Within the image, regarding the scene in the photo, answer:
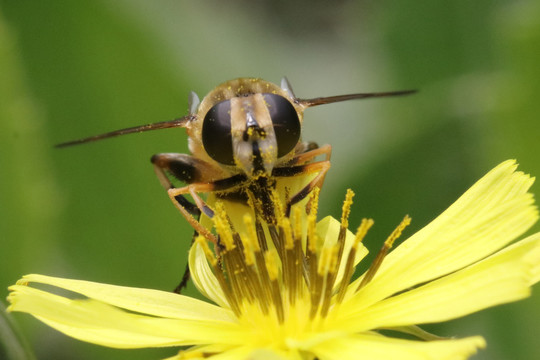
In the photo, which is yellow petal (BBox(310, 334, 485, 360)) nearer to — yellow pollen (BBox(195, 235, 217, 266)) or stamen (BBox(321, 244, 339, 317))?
stamen (BBox(321, 244, 339, 317))

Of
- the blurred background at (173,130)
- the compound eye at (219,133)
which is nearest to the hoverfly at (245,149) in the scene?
the compound eye at (219,133)

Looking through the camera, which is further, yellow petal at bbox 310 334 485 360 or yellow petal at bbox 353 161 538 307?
yellow petal at bbox 353 161 538 307

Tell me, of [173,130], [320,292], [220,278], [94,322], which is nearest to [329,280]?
[320,292]

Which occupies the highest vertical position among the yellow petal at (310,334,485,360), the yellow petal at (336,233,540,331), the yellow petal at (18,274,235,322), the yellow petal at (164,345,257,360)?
the yellow petal at (18,274,235,322)

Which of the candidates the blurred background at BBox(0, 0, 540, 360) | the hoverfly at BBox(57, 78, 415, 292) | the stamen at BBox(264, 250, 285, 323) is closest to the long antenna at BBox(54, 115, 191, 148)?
the hoverfly at BBox(57, 78, 415, 292)

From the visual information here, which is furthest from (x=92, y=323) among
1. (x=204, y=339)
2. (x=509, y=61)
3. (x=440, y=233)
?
(x=509, y=61)

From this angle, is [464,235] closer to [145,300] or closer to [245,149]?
[245,149]

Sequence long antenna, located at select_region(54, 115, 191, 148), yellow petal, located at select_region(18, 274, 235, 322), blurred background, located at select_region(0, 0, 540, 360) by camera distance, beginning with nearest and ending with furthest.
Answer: yellow petal, located at select_region(18, 274, 235, 322), long antenna, located at select_region(54, 115, 191, 148), blurred background, located at select_region(0, 0, 540, 360)

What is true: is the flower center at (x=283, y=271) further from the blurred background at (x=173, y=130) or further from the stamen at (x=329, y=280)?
the blurred background at (x=173, y=130)
